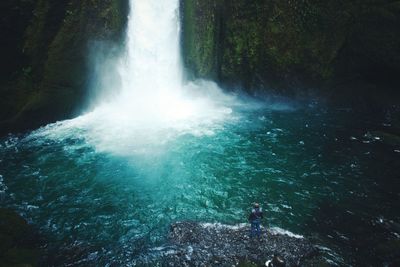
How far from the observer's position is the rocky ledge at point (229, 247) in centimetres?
1098

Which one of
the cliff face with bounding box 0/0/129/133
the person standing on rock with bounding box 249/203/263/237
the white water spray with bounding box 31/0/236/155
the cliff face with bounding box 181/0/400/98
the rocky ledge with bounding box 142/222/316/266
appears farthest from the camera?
the cliff face with bounding box 181/0/400/98

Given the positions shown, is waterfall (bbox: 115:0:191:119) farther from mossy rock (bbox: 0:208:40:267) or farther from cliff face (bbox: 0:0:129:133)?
mossy rock (bbox: 0:208:40:267)

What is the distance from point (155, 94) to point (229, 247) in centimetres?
1666

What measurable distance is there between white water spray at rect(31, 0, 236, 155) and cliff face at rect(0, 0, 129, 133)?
5.73 feet

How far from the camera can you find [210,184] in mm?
15875

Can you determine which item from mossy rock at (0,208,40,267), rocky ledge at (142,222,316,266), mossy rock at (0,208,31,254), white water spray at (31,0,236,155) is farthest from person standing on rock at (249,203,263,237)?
white water spray at (31,0,236,155)

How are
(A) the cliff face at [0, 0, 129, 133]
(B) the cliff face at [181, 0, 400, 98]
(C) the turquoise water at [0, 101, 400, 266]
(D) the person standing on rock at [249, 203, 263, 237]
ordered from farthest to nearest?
(B) the cliff face at [181, 0, 400, 98] → (A) the cliff face at [0, 0, 129, 133] → (C) the turquoise water at [0, 101, 400, 266] → (D) the person standing on rock at [249, 203, 263, 237]

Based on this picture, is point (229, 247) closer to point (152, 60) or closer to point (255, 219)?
point (255, 219)

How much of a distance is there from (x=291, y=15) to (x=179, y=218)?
57.6 ft

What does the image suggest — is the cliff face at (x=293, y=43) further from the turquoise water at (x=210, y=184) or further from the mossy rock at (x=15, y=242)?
the mossy rock at (x=15, y=242)

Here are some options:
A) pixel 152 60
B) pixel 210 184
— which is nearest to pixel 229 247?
pixel 210 184

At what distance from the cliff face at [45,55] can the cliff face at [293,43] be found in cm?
754

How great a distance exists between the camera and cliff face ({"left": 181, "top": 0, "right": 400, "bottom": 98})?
893 inches

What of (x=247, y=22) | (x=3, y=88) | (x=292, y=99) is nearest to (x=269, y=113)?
(x=292, y=99)
